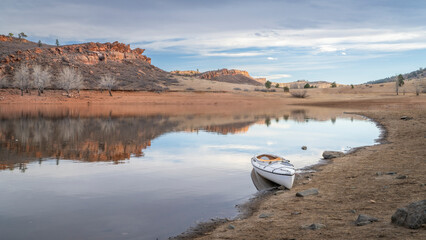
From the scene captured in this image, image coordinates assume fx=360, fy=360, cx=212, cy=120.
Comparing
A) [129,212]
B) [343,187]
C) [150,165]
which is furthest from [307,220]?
[150,165]

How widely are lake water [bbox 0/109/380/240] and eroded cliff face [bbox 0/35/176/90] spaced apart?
9873cm

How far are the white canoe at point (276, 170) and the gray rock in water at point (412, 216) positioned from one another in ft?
23.6

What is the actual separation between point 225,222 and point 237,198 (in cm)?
344

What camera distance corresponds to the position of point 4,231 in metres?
11.9

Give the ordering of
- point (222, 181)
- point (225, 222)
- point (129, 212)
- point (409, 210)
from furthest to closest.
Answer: point (222, 181) < point (129, 212) < point (225, 222) < point (409, 210)

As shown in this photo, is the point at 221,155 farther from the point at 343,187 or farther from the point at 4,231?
the point at 4,231

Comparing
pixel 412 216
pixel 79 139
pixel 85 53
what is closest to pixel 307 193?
pixel 412 216

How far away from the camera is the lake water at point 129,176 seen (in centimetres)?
1276

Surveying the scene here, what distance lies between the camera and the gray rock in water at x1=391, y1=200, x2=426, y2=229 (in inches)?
343

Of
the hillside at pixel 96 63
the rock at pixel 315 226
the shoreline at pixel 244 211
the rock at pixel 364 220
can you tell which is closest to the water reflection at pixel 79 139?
the shoreline at pixel 244 211

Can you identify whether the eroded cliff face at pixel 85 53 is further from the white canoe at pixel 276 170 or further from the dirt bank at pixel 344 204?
the dirt bank at pixel 344 204

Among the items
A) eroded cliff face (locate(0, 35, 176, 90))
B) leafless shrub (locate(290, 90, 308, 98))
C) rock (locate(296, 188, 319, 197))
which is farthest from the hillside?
rock (locate(296, 188, 319, 197))

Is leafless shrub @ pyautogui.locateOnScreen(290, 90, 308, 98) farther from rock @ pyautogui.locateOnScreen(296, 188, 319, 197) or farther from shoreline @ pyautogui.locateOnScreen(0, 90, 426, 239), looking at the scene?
rock @ pyautogui.locateOnScreen(296, 188, 319, 197)

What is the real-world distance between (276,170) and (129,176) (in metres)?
8.35
